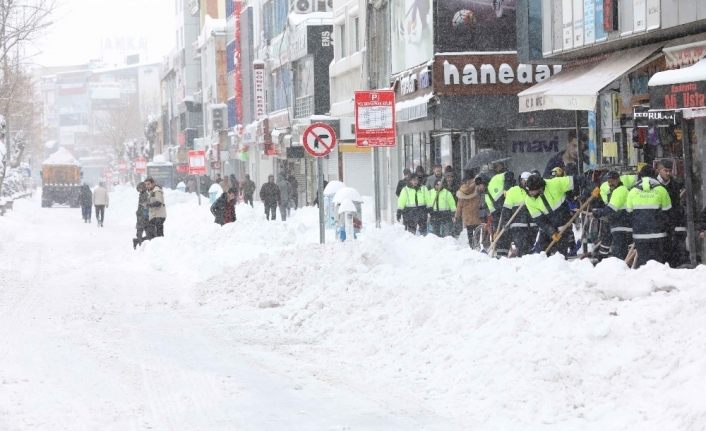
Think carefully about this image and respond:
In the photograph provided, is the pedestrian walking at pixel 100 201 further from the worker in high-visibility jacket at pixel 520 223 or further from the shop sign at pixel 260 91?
the worker in high-visibility jacket at pixel 520 223

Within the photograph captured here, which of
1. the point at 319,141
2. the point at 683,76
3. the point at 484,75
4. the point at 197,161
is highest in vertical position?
the point at 484,75

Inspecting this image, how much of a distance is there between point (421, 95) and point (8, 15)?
14507mm

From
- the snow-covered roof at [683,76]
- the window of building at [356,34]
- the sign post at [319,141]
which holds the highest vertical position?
the window of building at [356,34]

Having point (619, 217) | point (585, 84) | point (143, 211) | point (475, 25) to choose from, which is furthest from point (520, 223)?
point (475, 25)

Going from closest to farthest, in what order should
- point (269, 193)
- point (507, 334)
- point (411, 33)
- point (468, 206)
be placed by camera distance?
1. point (507, 334)
2. point (468, 206)
3. point (411, 33)
4. point (269, 193)

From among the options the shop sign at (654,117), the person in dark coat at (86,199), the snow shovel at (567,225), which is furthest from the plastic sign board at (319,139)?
the person in dark coat at (86,199)

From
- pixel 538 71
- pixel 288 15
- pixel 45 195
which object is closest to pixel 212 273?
pixel 538 71

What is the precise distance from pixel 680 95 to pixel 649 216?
5.35 feet

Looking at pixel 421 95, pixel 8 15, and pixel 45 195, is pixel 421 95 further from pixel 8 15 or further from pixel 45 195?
pixel 45 195

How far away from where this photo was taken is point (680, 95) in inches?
594

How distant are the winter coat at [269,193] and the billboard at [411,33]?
5590 millimetres

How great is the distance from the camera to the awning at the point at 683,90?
48.5 feet

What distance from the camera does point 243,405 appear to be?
8.93m

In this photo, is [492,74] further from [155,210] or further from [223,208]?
[155,210]
